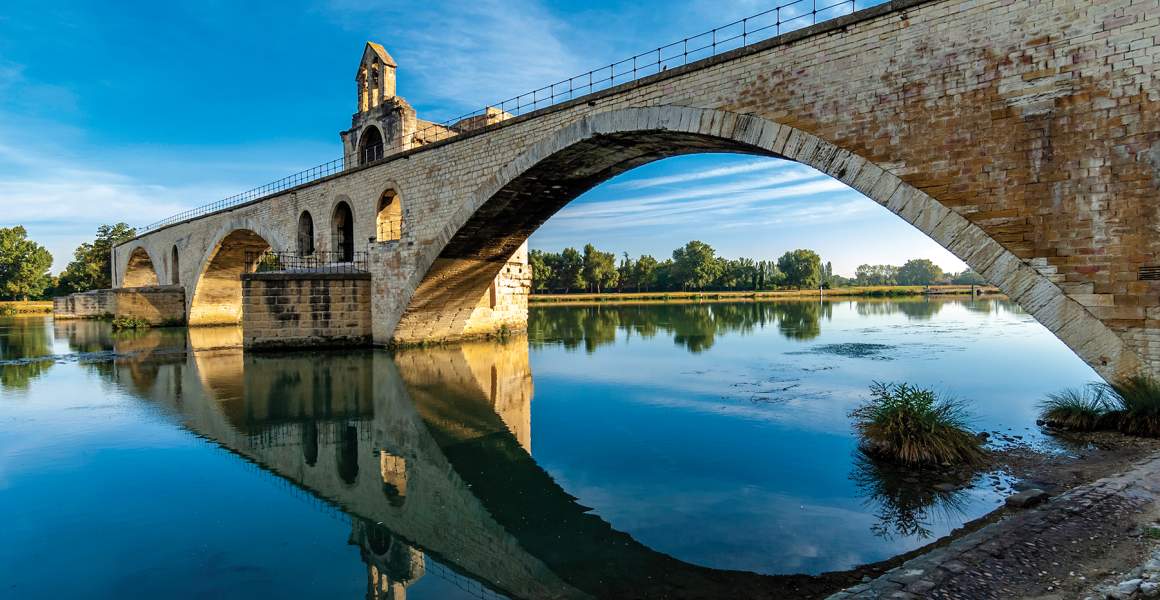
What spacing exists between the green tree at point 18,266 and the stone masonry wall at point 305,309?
6198 cm

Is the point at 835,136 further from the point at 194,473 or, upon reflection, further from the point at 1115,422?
the point at 194,473

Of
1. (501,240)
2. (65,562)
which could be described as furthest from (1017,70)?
(501,240)

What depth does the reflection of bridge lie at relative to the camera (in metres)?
5.07

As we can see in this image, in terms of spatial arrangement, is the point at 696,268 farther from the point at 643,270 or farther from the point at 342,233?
the point at 342,233

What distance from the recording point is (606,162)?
16.8 m

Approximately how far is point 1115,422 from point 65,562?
37.7 ft

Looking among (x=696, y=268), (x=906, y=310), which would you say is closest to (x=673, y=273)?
(x=696, y=268)

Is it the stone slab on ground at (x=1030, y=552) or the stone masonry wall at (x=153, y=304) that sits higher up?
the stone masonry wall at (x=153, y=304)

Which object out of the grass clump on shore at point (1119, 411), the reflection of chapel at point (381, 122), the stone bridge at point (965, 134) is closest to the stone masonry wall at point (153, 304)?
the reflection of chapel at point (381, 122)

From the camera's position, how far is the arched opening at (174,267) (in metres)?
40.6

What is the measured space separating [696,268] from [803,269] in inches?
798

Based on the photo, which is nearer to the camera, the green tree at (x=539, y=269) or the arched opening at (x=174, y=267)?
the arched opening at (x=174, y=267)

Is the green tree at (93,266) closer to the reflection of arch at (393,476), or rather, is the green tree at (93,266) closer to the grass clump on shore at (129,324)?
the grass clump on shore at (129,324)

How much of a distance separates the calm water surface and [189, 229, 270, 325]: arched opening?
→ 18.6 metres
